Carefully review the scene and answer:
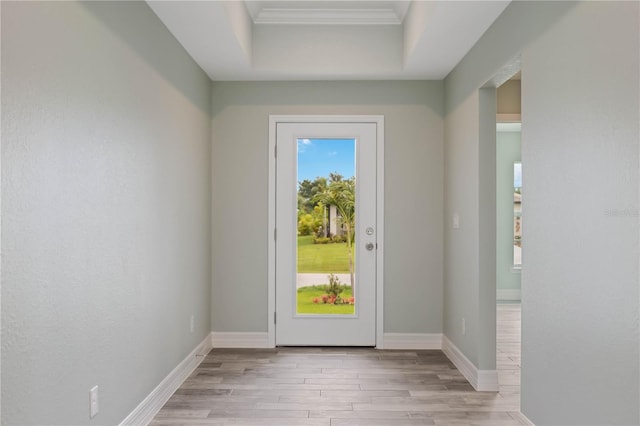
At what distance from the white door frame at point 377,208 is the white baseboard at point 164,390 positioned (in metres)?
0.69

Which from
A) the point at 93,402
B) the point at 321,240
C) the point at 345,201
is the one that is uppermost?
the point at 345,201

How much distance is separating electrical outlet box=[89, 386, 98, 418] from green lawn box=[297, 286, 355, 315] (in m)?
2.20

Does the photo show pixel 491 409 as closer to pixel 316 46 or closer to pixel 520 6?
pixel 520 6

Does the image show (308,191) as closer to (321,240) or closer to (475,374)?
(321,240)

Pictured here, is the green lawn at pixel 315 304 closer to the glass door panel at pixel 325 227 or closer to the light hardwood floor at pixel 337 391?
the glass door panel at pixel 325 227

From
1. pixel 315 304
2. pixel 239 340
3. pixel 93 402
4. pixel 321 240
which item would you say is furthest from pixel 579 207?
pixel 239 340

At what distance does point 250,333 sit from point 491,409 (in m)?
2.08

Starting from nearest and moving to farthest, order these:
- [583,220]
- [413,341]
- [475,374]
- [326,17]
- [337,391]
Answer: [583,220] < [337,391] < [475,374] < [326,17] < [413,341]

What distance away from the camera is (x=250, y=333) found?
4.05 metres

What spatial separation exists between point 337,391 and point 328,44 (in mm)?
2583

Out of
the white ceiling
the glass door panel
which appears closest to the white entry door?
the glass door panel

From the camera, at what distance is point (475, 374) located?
10.3ft

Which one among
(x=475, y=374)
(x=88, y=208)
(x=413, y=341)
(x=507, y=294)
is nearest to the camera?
(x=88, y=208)

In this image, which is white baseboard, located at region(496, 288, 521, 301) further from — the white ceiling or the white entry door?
the white ceiling
